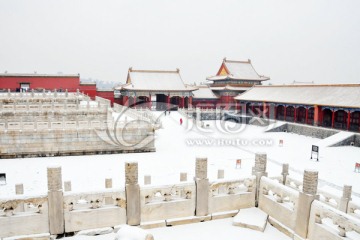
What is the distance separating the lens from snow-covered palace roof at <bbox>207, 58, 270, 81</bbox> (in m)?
50.6

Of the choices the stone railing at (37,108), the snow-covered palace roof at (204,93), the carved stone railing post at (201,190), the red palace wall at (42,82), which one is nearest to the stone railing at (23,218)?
the carved stone railing post at (201,190)

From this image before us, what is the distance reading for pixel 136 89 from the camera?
43.6 metres

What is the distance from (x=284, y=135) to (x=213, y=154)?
46.2 ft

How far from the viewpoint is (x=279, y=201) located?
309 inches

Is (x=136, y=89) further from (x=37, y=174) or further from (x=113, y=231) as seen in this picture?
(x=113, y=231)

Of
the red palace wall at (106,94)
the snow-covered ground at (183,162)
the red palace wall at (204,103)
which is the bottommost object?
the snow-covered ground at (183,162)

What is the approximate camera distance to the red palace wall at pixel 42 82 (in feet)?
131

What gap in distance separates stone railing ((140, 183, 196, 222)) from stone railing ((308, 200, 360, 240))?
10.3 ft

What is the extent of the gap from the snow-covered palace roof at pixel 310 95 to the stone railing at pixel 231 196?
838 inches

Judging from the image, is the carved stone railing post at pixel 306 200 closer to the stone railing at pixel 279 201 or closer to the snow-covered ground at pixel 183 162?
the stone railing at pixel 279 201

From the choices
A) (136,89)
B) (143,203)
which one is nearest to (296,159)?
(143,203)

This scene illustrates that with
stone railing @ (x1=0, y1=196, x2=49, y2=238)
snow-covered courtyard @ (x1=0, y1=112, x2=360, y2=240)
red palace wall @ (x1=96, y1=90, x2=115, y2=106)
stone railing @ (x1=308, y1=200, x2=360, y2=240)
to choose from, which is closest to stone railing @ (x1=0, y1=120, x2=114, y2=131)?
snow-covered courtyard @ (x1=0, y1=112, x2=360, y2=240)

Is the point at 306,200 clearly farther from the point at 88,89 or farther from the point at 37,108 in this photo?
the point at 88,89

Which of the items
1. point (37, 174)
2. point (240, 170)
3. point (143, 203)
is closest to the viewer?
point (143, 203)
